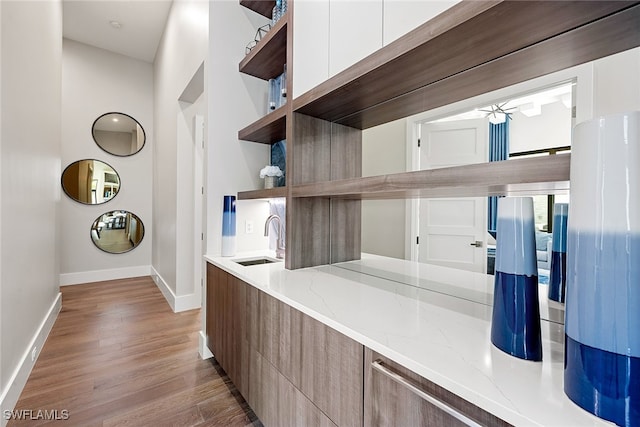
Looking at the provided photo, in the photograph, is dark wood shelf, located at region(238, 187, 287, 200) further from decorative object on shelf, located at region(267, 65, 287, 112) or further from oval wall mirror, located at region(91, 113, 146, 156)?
oval wall mirror, located at region(91, 113, 146, 156)

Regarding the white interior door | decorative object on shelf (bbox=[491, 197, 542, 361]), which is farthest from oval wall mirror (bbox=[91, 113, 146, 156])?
decorative object on shelf (bbox=[491, 197, 542, 361])

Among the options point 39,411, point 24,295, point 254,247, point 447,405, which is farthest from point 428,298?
point 24,295

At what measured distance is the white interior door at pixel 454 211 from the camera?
1.07 meters

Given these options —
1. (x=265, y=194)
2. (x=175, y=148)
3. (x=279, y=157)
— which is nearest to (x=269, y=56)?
(x=279, y=157)

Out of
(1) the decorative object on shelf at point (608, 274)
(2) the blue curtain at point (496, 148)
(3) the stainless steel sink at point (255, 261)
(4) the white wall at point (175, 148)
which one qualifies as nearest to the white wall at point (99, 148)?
(4) the white wall at point (175, 148)

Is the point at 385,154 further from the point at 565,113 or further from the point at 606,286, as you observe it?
the point at 606,286

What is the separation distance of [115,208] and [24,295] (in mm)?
2902

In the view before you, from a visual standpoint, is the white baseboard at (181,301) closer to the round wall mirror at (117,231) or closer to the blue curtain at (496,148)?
the round wall mirror at (117,231)

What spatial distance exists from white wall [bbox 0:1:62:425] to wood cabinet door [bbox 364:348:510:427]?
6.48ft

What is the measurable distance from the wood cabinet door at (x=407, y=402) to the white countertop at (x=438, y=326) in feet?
0.14

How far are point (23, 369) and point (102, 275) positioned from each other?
2.92 meters

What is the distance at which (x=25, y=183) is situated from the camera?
2.01 metres

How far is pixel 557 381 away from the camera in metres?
0.61

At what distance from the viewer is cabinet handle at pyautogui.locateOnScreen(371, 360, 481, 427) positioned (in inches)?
24.3
